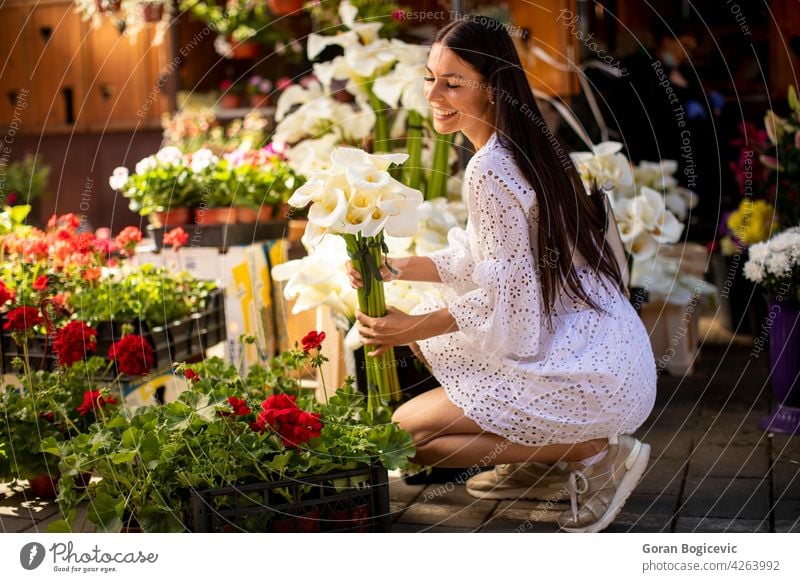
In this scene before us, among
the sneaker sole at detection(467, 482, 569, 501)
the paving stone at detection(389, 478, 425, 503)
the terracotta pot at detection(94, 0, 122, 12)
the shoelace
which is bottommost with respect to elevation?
the sneaker sole at detection(467, 482, 569, 501)

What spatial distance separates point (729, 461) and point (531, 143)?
124 centimetres

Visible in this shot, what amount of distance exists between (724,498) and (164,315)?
1.80 m

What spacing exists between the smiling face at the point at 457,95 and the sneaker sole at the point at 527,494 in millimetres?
938

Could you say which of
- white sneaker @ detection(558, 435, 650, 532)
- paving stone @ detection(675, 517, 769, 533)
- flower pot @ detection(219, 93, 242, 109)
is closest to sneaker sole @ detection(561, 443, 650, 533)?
white sneaker @ detection(558, 435, 650, 532)

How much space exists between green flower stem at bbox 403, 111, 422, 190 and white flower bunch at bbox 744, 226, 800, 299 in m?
1.14

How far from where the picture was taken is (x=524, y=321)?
2434 millimetres

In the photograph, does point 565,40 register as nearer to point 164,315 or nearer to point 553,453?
point 164,315

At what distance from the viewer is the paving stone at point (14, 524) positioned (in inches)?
104

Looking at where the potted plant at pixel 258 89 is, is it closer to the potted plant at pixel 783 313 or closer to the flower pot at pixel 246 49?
the flower pot at pixel 246 49

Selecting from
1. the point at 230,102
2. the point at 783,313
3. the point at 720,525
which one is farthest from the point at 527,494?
the point at 230,102

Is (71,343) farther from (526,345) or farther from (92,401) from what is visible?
(526,345)

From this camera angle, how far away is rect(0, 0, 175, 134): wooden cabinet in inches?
303

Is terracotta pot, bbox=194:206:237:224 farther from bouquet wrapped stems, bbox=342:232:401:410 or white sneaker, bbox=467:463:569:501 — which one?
white sneaker, bbox=467:463:569:501
